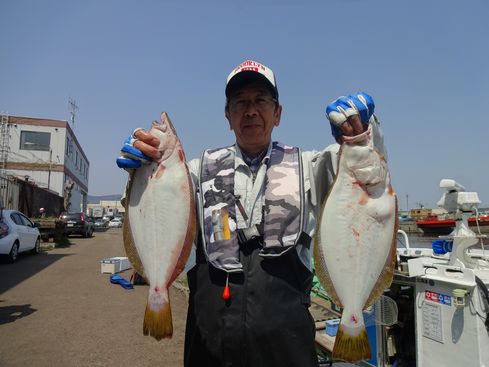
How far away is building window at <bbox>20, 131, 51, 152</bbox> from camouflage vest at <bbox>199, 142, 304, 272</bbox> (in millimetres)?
39425

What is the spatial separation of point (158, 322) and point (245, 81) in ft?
5.35

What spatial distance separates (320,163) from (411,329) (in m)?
3.38

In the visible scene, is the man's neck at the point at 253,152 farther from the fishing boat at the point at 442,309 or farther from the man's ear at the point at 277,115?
the fishing boat at the point at 442,309

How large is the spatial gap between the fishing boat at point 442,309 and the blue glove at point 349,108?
7.82 feet

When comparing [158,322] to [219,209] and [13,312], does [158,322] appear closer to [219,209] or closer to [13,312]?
[219,209]

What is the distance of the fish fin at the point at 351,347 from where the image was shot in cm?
193

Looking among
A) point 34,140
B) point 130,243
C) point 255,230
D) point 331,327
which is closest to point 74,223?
point 34,140

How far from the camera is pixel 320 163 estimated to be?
7.95ft

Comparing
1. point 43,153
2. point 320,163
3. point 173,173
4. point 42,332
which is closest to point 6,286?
point 42,332

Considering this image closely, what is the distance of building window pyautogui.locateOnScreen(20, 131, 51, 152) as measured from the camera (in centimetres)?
3594

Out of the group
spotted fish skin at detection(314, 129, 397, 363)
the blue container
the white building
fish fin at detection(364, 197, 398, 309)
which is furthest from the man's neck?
the white building

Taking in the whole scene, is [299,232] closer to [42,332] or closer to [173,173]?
[173,173]

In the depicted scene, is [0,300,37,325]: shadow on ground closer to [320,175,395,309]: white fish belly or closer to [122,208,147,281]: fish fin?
[122,208,147,281]: fish fin

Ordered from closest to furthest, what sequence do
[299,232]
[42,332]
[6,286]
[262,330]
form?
[262,330]
[299,232]
[42,332]
[6,286]
